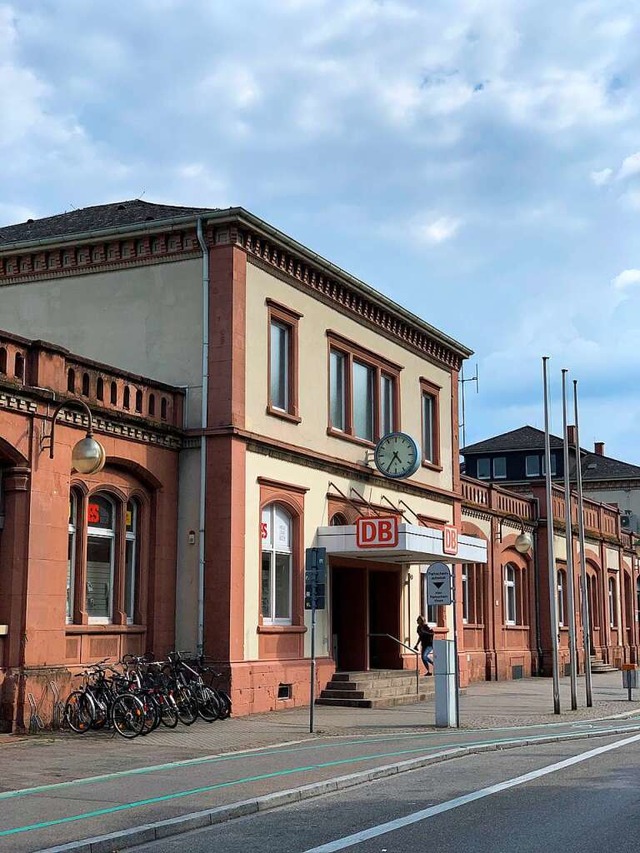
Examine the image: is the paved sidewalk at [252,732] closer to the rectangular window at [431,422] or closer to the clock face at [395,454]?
the clock face at [395,454]

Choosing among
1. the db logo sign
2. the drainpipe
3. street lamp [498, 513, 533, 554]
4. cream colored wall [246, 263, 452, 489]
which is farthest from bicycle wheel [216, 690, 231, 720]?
street lamp [498, 513, 533, 554]

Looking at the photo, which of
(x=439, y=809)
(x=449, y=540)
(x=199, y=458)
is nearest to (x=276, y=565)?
(x=199, y=458)

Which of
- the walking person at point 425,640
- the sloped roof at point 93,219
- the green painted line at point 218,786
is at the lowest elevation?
the green painted line at point 218,786

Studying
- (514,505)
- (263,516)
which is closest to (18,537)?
(263,516)

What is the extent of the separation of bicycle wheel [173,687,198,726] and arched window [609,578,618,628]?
115ft

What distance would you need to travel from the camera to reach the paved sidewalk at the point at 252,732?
554 inches

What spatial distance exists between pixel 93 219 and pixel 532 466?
45605mm

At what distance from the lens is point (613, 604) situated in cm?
5212

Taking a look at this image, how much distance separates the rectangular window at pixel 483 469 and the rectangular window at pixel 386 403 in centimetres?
3954

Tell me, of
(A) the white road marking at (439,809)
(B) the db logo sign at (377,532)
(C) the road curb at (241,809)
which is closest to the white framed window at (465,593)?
(B) the db logo sign at (377,532)

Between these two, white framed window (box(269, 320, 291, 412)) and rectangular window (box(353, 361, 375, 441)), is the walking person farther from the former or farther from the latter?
white framed window (box(269, 320, 291, 412))

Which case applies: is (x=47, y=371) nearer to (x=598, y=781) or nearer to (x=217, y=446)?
(x=217, y=446)

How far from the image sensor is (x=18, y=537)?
1792cm

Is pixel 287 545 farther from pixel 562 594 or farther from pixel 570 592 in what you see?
pixel 562 594
